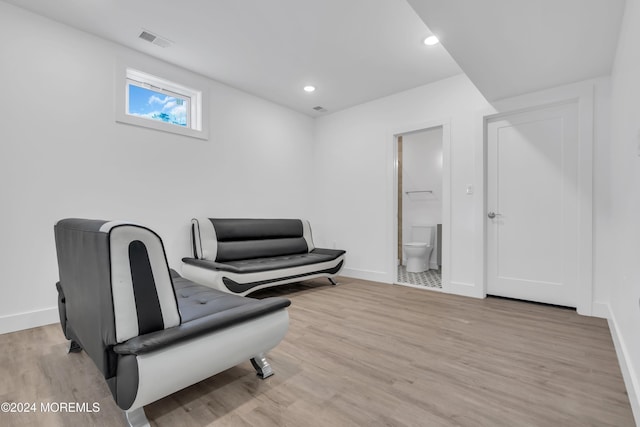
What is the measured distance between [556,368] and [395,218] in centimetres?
268

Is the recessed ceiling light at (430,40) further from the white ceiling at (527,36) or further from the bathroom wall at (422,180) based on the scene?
the bathroom wall at (422,180)

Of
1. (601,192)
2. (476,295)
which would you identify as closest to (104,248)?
(476,295)

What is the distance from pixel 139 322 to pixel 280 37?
278 centimetres

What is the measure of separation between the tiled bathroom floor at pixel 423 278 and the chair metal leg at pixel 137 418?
3509 millimetres

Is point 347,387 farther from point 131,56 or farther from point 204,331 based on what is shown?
point 131,56

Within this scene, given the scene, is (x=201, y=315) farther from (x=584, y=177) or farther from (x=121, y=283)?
(x=584, y=177)

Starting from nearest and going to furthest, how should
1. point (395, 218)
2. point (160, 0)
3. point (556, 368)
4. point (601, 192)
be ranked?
point (556, 368)
point (160, 0)
point (601, 192)
point (395, 218)

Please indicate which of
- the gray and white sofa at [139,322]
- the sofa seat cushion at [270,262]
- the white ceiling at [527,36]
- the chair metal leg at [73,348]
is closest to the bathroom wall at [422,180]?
the sofa seat cushion at [270,262]

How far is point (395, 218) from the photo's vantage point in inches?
172

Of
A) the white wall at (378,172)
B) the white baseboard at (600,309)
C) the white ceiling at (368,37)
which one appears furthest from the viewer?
the white wall at (378,172)

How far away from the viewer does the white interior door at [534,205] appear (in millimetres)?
3023

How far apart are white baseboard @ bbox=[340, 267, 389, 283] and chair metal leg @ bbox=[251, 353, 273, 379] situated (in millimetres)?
2840

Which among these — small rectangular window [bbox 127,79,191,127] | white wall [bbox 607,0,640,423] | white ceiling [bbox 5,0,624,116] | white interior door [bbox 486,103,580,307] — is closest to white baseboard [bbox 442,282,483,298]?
white interior door [bbox 486,103,580,307]

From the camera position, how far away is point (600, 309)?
9.18 feet
